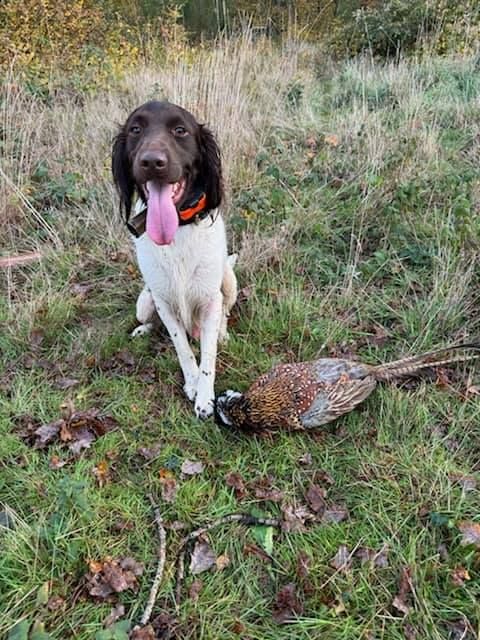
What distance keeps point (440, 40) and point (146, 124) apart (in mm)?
5527

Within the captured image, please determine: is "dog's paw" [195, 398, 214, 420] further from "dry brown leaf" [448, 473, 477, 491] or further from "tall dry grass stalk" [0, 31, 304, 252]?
"tall dry grass stalk" [0, 31, 304, 252]

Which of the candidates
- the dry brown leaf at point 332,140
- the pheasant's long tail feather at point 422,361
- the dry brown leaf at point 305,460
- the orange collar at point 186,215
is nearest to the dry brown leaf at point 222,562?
the dry brown leaf at point 305,460

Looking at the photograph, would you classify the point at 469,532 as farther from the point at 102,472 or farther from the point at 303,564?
the point at 102,472

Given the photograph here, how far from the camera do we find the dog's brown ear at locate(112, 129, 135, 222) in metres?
2.47

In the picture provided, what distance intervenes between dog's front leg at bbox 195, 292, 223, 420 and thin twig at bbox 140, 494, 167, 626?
548 mm

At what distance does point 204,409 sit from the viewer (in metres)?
2.46

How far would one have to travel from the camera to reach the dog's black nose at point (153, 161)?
6.87 ft

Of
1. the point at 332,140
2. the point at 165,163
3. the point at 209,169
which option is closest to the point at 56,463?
the point at 165,163

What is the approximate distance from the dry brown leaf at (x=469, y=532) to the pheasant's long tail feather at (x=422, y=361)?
71 cm

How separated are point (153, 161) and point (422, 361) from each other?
1422 mm

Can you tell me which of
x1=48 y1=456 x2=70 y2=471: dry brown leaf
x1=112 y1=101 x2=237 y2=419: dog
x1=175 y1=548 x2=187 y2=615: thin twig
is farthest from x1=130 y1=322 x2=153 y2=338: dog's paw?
x1=175 y1=548 x2=187 y2=615: thin twig

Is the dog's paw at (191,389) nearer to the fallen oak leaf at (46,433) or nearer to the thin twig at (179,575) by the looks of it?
the fallen oak leaf at (46,433)

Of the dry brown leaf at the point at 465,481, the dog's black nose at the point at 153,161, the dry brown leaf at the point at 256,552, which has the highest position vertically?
the dog's black nose at the point at 153,161

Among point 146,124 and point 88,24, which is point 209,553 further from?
point 88,24
